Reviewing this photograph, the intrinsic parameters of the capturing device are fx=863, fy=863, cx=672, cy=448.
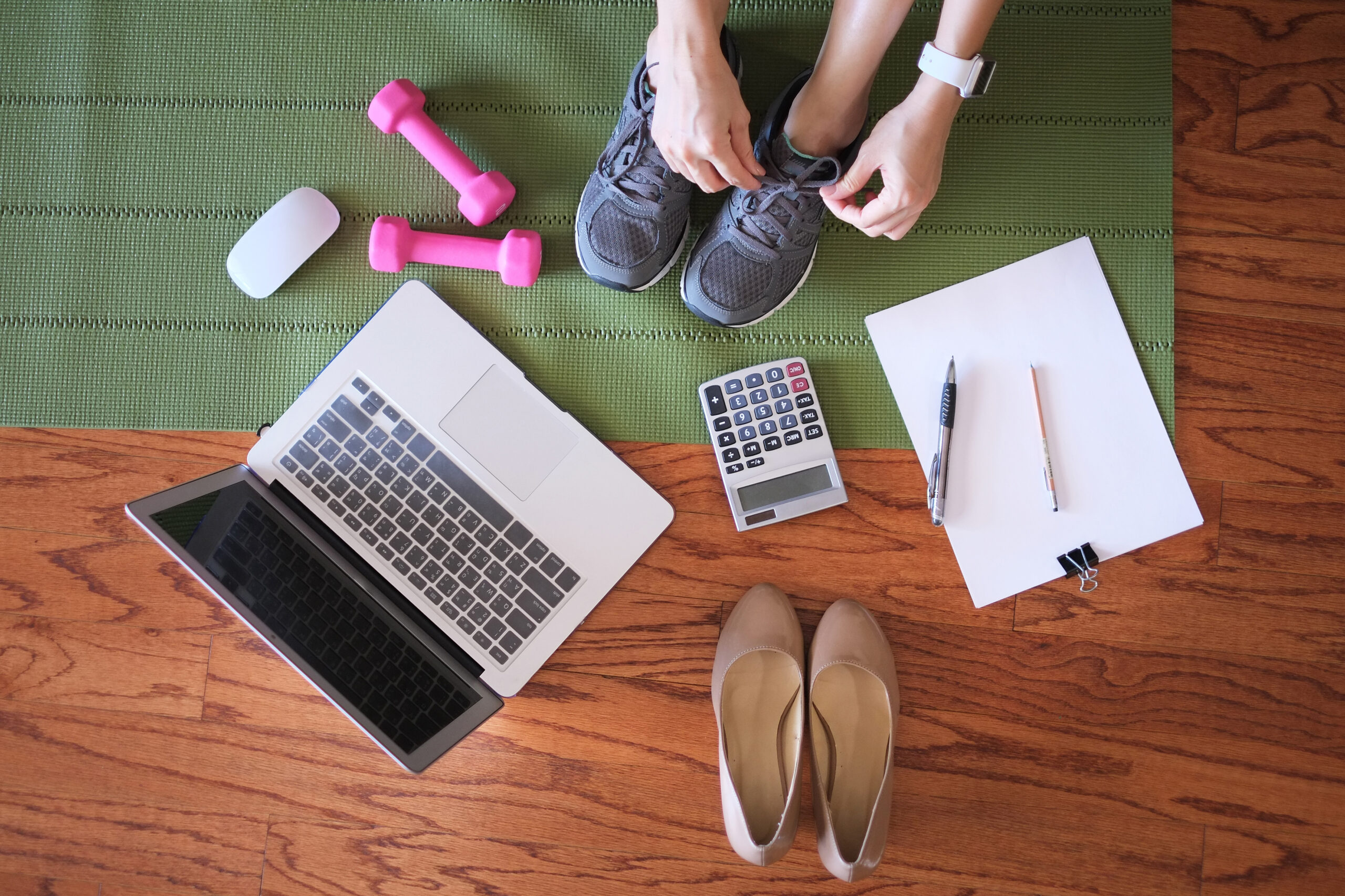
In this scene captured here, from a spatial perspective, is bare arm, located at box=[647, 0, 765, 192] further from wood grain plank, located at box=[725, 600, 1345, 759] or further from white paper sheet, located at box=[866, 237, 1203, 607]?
wood grain plank, located at box=[725, 600, 1345, 759]

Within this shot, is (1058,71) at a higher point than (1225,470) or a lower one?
higher

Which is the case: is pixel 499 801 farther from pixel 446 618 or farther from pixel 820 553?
pixel 820 553

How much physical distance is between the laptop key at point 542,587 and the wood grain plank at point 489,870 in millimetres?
297

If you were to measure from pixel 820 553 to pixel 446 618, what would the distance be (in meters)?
0.43

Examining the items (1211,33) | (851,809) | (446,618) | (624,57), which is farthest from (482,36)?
(851,809)

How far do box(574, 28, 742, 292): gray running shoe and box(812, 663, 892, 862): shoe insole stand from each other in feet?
1.65

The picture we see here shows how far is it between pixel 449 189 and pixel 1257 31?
0.97m

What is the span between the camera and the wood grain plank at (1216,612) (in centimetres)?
100

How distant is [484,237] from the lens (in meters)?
1.02

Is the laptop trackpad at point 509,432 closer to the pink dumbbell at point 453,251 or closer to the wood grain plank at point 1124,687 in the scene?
the pink dumbbell at point 453,251

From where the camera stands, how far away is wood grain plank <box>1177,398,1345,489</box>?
1000mm

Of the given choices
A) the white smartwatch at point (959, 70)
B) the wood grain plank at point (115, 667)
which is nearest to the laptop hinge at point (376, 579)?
the wood grain plank at point (115, 667)

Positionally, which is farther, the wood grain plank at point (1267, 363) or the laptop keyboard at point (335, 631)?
the wood grain plank at point (1267, 363)

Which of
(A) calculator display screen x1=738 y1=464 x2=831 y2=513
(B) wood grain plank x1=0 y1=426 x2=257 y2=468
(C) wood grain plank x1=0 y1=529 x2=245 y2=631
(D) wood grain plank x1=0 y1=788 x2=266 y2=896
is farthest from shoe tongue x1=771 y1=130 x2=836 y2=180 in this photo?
(D) wood grain plank x1=0 y1=788 x2=266 y2=896
